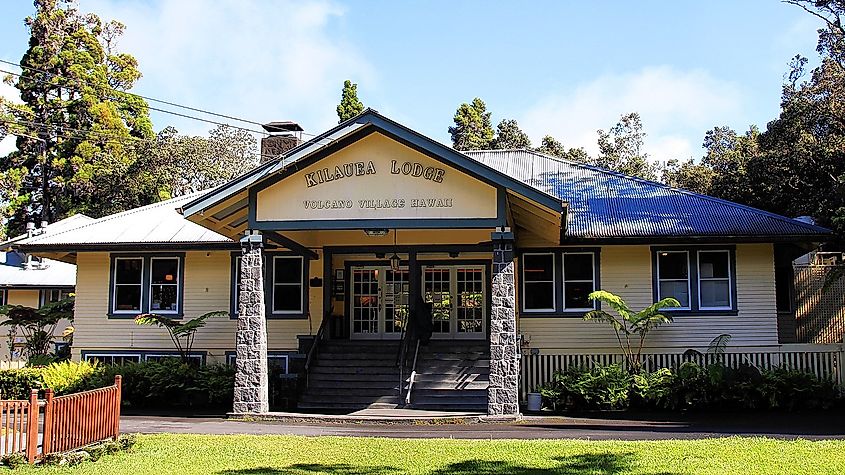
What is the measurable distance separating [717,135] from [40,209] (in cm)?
4584

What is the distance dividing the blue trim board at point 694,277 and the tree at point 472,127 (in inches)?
1346

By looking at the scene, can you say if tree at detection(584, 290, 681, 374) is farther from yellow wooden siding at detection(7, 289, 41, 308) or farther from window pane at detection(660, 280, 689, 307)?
yellow wooden siding at detection(7, 289, 41, 308)

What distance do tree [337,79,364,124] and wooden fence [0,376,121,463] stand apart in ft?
129

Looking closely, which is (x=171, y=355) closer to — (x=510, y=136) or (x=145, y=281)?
(x=145, y=281)

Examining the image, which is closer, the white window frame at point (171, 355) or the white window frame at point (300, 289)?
the white window frame at point (300, 289)

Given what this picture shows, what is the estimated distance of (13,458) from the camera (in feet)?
36.9

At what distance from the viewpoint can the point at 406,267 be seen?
22562 millimetres

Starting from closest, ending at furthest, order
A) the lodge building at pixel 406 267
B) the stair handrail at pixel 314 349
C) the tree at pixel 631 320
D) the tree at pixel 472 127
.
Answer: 1. the lodge building at pixel 406 267
2. the tree at pixel 631 320
3. the stair handrail at pixel 314 349
4. the tree at pixel 472 127

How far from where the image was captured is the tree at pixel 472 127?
55406 mm

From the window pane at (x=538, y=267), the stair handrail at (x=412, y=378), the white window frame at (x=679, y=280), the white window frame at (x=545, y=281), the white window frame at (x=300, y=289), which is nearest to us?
the stair handrail at (x=412, y=378)

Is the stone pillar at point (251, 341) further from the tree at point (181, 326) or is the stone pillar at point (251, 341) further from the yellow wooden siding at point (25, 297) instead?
the yellow wooden siding at point (25, 297)

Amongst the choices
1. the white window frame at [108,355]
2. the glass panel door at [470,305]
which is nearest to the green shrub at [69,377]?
the white window frame at [108,355]

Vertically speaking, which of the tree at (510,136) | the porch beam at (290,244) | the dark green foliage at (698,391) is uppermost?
the tree at (510,136)

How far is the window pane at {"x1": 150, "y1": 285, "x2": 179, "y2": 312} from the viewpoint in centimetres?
2317
